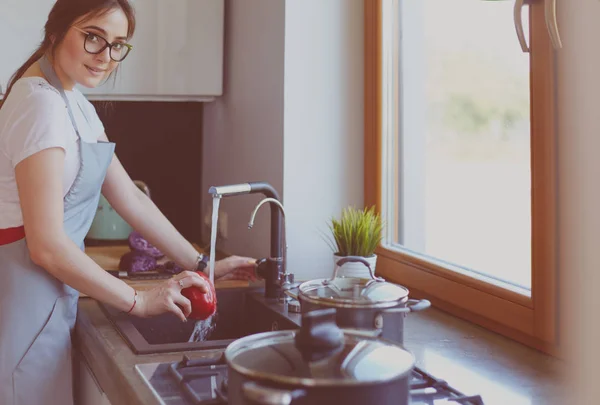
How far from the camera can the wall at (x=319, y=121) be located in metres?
1.98

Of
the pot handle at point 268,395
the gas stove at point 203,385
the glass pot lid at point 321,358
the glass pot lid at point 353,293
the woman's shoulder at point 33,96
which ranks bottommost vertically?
the gas stove at point 203,385

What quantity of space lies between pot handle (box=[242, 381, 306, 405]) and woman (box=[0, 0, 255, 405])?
2.30 feet

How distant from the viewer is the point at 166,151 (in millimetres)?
2744

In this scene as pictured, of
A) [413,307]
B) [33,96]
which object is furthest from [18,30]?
[413,307]

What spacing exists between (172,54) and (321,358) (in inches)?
64.6

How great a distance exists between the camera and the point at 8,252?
5.03 feet

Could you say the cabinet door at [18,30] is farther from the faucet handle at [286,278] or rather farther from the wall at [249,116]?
the faucet handle at [286,278]

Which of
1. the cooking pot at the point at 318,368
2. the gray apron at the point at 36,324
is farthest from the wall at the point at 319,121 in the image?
the cooking pot at the point at 318,368

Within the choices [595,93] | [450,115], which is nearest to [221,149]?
[450,115]

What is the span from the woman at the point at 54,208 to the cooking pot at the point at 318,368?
23.3 inches

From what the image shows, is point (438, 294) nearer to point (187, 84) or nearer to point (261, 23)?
point (261, 23)

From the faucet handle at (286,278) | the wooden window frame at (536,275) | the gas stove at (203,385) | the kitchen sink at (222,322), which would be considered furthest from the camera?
the faucet handle at (286,278)

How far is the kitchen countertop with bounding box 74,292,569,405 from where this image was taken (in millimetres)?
1167

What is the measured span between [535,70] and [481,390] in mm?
579
